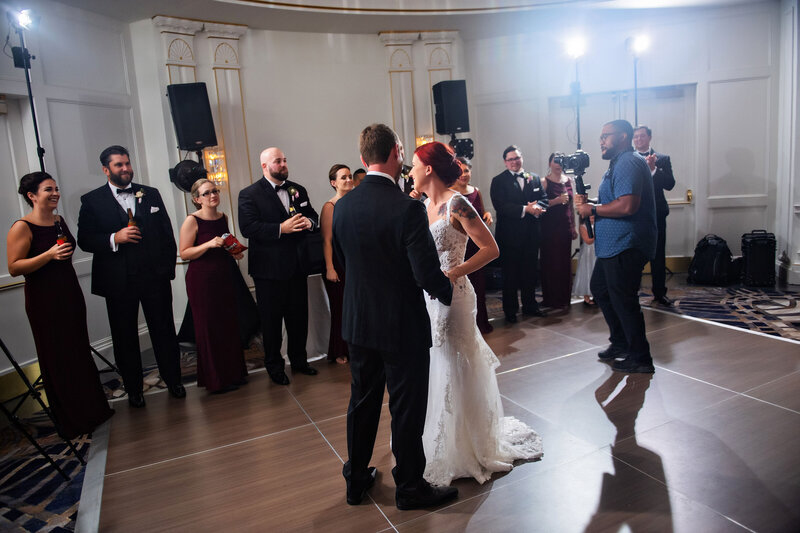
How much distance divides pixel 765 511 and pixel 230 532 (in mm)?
2370

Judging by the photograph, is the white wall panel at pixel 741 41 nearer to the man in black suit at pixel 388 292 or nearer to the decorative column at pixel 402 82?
the decorative column at pixel 402 82

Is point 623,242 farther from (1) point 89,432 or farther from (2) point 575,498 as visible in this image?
(1) point 89,432

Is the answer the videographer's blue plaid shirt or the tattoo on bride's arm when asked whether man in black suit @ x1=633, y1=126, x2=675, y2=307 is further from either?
the tattoo on bride's arm

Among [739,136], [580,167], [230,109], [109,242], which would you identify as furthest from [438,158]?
[739,136]

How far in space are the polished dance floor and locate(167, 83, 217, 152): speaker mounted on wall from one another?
2.48 m

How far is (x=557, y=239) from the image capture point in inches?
244

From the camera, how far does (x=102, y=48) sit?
18.5 feet

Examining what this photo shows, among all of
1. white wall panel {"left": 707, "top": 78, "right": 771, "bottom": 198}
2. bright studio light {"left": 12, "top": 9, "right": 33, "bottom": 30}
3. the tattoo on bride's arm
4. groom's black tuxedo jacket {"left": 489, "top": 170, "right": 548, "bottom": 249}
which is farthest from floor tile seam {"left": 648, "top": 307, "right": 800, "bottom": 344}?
bright studio light {"left": 12, "top": 9, "right": 33, "bottom": 30}

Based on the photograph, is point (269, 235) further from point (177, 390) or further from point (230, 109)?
point (230, 109)

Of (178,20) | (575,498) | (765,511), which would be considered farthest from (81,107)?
(765,511)

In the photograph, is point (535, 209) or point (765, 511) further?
point (535, 209)

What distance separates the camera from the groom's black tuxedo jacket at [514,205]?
5934mm

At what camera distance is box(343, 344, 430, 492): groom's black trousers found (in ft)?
8.19

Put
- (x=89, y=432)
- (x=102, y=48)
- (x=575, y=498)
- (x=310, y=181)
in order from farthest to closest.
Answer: (x=310, y=181)
(x=102, y=48)
(x=89, y=432)
(x=575, y=498)
